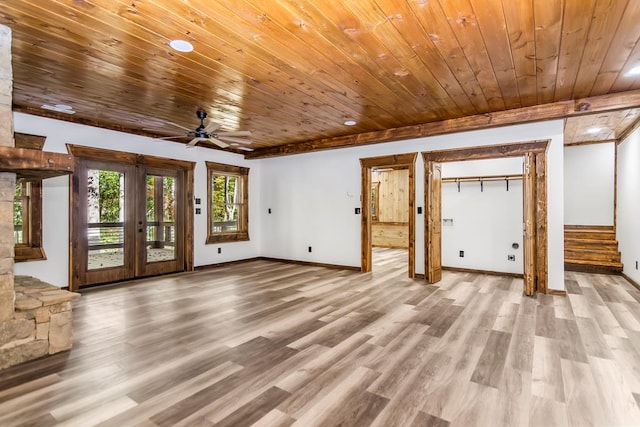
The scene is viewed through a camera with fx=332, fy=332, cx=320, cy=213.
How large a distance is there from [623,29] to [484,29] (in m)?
1.11

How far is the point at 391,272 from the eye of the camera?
6500mm

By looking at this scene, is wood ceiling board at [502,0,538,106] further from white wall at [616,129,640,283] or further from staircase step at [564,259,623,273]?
staircase step at [564,259,623,273]

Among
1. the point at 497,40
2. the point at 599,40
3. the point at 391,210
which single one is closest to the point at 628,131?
the point at 599,40

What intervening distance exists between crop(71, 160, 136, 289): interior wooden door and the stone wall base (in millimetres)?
2367

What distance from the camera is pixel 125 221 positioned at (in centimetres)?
587

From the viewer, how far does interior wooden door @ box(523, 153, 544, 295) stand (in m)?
4.84

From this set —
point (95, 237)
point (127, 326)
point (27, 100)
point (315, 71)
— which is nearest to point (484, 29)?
point (315, 71)

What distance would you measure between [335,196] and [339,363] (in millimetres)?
4722

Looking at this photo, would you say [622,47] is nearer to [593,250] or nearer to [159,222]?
[593,250]

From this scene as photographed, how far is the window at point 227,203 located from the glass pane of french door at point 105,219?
5.74 ft

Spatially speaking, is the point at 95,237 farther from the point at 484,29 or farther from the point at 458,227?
the point at 458,227

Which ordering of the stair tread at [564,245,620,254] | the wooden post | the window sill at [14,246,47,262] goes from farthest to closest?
the stair tread at [564,245,620,254] < the window sill at [14,246,47,262] < the wooden post

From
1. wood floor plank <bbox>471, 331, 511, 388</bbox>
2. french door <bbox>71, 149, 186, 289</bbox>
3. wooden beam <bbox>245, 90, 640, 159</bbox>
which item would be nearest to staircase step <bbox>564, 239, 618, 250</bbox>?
wooden beam <bbox>245, 90, 640, 159</bbox>

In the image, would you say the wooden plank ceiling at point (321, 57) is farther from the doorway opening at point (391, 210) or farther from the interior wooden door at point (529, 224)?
the doorway opening at point (391, 210)
